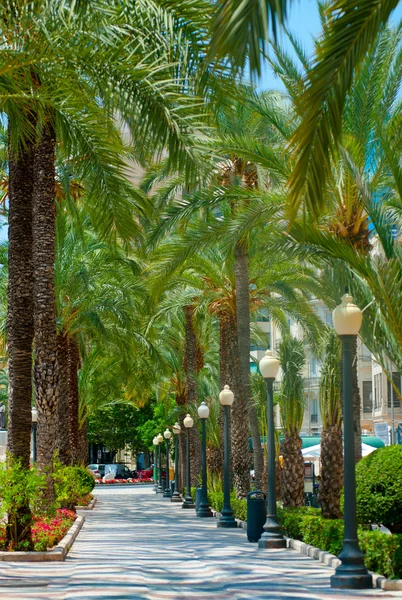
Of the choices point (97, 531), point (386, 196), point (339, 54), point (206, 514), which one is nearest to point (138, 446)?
point (206, 514)

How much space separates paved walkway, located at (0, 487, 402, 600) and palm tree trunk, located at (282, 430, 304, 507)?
400 cm

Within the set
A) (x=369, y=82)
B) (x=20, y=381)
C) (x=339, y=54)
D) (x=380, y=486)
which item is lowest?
(x=380, y=486)

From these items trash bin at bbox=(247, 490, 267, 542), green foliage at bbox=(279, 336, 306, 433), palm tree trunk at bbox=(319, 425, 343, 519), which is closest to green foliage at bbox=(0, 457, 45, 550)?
trash bin at bbox=(247, 490, 267, 542)

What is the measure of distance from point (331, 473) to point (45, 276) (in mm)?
7175

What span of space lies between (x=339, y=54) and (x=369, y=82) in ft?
34.8

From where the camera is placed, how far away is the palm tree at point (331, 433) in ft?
66.4

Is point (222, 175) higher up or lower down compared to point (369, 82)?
higher up

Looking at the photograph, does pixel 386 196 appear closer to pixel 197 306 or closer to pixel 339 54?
→ pixel 339 54

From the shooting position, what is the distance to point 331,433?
2136 centimetres

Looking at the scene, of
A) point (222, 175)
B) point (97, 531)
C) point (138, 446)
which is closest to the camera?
point (97, 531)

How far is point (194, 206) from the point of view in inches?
826

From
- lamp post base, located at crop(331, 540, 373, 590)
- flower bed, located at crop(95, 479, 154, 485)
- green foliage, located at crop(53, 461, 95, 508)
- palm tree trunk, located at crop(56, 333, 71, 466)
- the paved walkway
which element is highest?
palm tree trunk, located at crop(56, 333, 71, 466)

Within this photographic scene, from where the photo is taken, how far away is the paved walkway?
38.7 feet

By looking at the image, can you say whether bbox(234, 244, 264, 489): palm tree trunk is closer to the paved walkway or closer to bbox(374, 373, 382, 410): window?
the paved walkway
